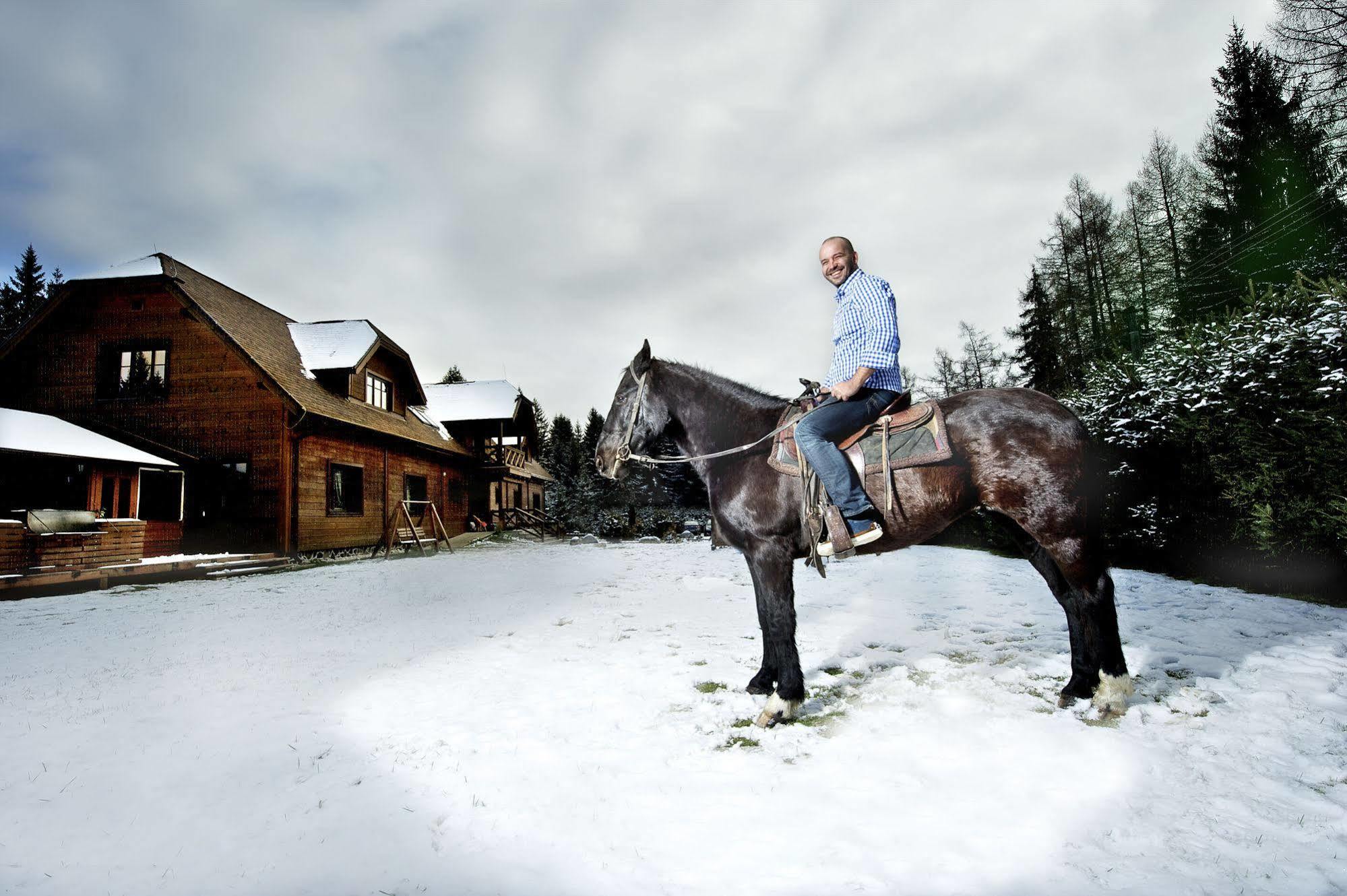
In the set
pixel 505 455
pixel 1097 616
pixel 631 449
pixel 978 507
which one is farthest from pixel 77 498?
pixel 1097 616

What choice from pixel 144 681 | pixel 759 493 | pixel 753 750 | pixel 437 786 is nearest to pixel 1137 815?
pixel 753 750

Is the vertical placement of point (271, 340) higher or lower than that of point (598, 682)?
higher

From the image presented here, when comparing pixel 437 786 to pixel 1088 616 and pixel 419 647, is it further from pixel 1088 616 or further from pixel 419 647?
pixel 1088 616

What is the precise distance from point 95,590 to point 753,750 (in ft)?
45.3

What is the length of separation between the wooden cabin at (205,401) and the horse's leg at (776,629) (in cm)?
1429

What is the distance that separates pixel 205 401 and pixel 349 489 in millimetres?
4211

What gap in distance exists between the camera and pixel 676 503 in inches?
1110

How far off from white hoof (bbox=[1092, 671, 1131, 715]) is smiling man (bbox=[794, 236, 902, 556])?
5.18 ft

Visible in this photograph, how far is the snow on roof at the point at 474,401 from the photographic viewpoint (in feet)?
84.6

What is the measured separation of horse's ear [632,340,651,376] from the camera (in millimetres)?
4500

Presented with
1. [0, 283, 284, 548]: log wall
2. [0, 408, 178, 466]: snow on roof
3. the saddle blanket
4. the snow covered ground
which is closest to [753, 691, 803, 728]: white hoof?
the snow covered ground

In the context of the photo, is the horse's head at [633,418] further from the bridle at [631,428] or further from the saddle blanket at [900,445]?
the saddle blanket at [900,445]

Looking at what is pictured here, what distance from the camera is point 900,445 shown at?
3.71 metres

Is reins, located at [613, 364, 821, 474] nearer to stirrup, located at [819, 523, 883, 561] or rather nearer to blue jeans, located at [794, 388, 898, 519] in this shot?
blue jeans, located at [794, 388, 898, 519]
